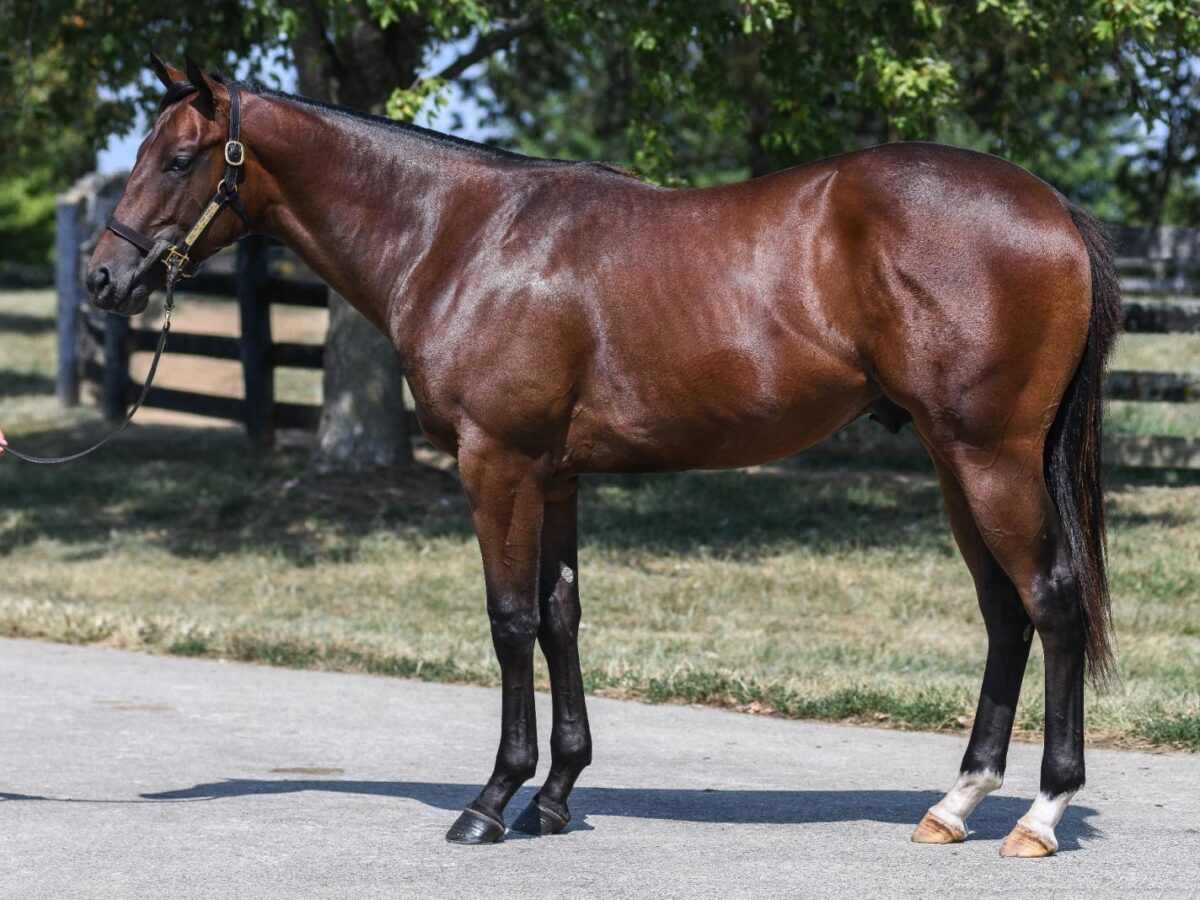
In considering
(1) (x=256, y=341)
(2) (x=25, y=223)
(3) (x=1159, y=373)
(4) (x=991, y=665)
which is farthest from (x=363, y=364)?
(2) (x=25, y=223)

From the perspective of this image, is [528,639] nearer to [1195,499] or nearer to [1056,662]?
[1056,662]

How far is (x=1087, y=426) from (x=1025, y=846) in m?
1.24

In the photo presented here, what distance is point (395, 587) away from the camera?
33.1ft

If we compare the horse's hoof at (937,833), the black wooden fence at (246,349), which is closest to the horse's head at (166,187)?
the horse's hoof at (937,833)

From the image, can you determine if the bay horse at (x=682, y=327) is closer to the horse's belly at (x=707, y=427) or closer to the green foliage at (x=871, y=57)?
the horse's belly at (x=707, y=427)

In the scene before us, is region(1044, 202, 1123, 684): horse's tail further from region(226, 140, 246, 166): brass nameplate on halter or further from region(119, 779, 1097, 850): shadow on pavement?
region(226, 140, 246, 166): brass nameplate on halter

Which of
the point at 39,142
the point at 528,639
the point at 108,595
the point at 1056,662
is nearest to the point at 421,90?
the point at 108,595

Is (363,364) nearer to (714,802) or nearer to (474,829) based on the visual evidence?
(714,802)

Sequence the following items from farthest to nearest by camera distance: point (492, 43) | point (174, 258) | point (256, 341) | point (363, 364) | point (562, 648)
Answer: point (256, 341) → point (363, 364) → point (492, 43) → point (562, 648) → point (174, 258)

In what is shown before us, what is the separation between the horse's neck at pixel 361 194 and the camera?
5.37m

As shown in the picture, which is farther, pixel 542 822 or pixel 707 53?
pixel 707 53

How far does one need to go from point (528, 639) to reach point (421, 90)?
5923mm

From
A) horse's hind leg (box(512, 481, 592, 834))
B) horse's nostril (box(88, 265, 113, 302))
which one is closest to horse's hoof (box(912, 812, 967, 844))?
horse's hind leg (box(512, 481, 592, 834))

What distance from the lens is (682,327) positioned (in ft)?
16.5
